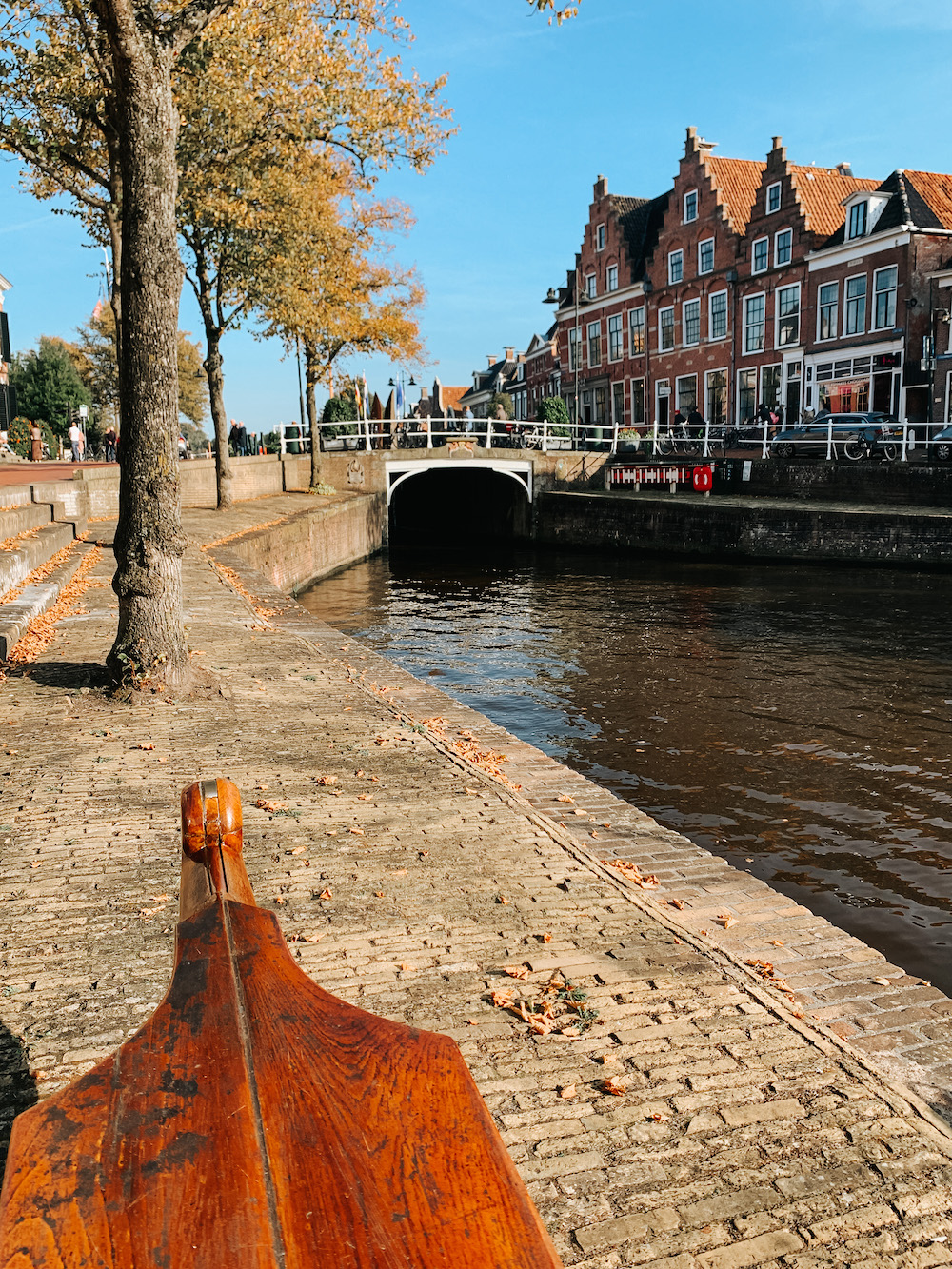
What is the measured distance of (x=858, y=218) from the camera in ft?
106

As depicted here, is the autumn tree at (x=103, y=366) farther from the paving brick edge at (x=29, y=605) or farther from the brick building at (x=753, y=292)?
the paving brick edge at (x=29, y=605)

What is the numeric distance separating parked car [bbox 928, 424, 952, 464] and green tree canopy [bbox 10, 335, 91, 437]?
165ft

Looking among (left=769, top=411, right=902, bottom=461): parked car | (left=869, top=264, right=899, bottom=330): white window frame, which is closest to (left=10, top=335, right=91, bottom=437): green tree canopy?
(left=769, top=411, right=902, bottom=461): parked car

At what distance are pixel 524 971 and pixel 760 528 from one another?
22632 mm

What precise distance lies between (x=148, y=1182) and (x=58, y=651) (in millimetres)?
8413

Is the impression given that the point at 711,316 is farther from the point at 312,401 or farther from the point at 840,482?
the point at 312,401

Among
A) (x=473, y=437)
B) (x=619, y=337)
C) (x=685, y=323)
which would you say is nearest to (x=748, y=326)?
(x=685, y=323)

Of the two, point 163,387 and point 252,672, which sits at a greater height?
point 163,387

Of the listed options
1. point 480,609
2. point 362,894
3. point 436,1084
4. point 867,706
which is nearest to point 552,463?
point 480,609

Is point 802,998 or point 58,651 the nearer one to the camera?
point 802,998

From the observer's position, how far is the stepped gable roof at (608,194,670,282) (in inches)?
1810

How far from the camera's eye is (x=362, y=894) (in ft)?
13.3

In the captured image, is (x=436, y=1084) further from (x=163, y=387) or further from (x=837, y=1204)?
(x=163, y=387)

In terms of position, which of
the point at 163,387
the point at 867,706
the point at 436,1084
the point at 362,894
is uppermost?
the point at 163,387
